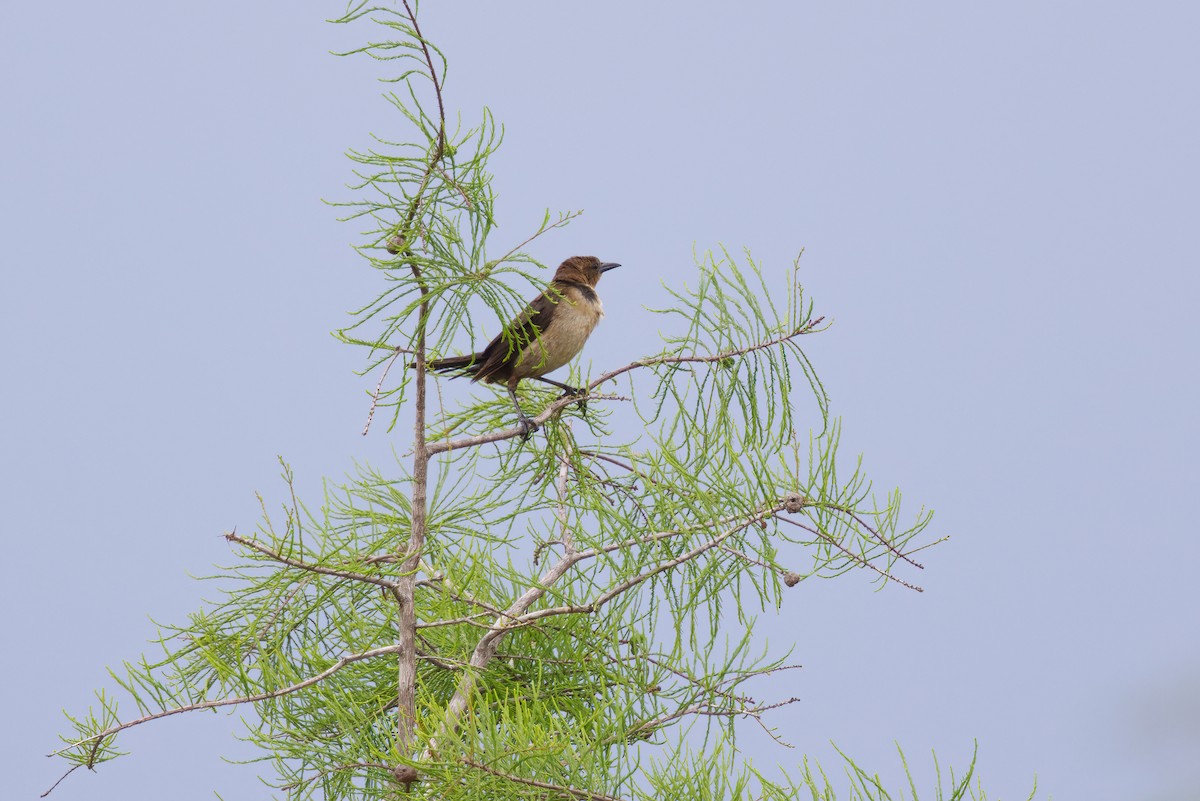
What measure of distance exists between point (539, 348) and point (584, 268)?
0.73 m

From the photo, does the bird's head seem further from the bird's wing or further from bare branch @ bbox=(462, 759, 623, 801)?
bare branch @ bbox=(462, 759, 623, 801)

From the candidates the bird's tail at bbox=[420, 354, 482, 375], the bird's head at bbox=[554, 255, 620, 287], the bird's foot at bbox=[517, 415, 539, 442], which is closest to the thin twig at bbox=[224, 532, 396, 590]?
the bird's foot at bbox=[517, 415, 539, 442]

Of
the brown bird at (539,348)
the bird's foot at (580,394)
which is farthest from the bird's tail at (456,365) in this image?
the bird's foot at (580,394)

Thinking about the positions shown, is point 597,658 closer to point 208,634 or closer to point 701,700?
point 701,700

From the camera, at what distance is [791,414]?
3623 millimetres

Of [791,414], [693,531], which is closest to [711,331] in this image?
[791,414]

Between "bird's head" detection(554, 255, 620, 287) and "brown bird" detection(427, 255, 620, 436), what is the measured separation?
22 cm

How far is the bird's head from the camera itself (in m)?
4.59

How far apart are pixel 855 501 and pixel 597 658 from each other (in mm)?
817

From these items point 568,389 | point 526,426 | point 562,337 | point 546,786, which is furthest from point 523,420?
point 546,786

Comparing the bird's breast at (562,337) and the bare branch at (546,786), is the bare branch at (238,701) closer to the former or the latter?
the bare branch at (546,786)

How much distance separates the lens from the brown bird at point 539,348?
154 inches

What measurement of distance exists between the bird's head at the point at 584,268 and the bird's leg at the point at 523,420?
613mm

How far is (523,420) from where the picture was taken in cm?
394
